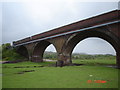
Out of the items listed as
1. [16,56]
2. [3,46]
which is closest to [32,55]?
[16,56]

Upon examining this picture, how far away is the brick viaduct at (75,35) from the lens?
9711 mm

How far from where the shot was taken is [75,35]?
12773 mm

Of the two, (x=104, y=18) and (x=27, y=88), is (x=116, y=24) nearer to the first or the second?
(x=104, y=18)

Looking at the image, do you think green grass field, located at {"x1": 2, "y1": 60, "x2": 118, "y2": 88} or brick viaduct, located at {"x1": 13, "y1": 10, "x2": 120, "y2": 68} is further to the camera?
brick viaduct, located at {"x1": 13, "y1": 10, "x2": 120, "y2": 68}

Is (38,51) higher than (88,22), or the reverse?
(88,22)

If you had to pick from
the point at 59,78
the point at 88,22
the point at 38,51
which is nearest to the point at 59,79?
the point at 59,78

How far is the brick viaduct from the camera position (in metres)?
9.71

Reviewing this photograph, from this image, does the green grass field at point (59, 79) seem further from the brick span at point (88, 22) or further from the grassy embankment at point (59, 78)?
the brick span at point (88, 22)

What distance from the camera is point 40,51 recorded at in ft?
69.4

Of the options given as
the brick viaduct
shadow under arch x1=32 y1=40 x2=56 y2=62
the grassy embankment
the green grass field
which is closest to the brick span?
the brick viaduct

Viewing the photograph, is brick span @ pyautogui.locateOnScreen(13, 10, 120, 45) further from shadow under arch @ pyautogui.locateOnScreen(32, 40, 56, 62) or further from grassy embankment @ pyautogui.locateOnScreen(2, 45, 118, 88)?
grassy embankment @ pyautogui.locateOnScreen(2, 45, 118, 88)

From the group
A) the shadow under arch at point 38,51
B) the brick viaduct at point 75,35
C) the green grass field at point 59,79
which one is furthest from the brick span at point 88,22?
the green grass field at point 59,79

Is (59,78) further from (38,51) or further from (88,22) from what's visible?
(38,51)

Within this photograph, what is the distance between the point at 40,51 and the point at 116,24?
1469 cm
